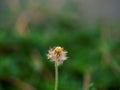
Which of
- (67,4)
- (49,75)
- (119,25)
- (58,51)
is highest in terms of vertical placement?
(67,4)

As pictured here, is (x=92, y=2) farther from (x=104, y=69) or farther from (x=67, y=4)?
(x=104, y=69)

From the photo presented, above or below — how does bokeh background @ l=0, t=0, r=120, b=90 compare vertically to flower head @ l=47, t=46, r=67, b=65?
above

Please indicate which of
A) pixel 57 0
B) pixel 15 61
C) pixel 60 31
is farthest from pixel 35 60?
pixel 57 0

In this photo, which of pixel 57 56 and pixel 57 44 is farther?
pixel 57 44

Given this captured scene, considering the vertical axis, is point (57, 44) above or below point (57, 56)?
above

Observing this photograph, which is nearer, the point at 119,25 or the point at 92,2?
the point at 119,25

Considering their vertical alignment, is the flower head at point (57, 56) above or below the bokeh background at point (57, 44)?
below

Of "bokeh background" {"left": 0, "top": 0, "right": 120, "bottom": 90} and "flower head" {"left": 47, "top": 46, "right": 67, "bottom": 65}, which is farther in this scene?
"bokeh background" {"left": 0, "top": 0, "right": 120, "bottom": 90}

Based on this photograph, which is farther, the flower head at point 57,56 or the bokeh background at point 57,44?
the bokeh background at point 57,44
